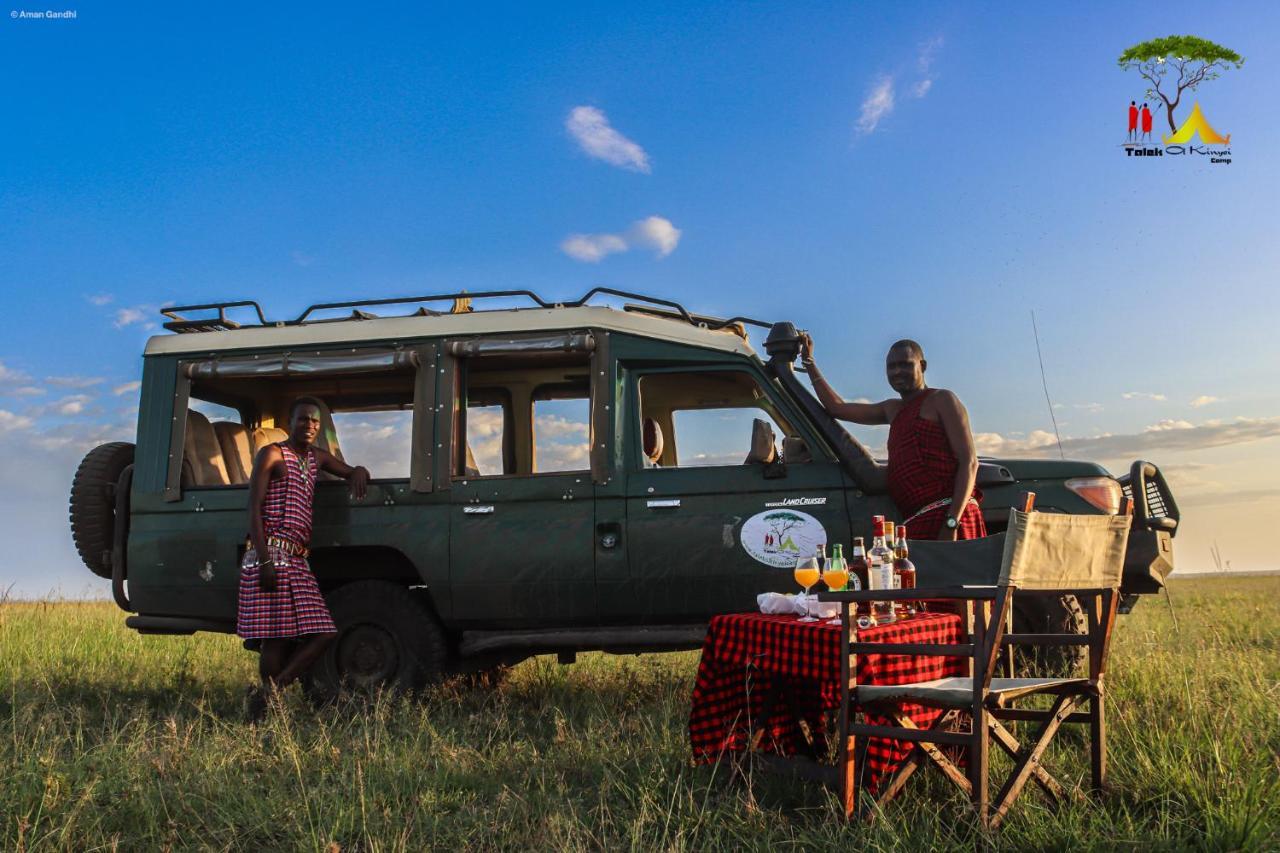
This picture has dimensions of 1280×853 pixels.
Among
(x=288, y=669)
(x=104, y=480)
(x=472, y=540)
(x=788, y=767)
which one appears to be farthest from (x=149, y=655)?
(x=788, y=767)

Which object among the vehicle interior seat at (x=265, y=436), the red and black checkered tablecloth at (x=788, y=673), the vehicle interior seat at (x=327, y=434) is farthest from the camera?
the vehicle interior seat at (x=265, y=436)

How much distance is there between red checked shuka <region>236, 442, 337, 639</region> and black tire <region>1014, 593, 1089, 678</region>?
3895mm

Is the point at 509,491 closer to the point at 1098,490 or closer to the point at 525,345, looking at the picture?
the point at 525,345

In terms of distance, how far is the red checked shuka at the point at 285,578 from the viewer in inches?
245

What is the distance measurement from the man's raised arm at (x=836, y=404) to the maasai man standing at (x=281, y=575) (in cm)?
295

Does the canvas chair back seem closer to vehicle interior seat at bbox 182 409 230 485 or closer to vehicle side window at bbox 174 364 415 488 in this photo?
vehicle side window at bbox 174 364 415 488

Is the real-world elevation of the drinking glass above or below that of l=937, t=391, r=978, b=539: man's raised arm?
below

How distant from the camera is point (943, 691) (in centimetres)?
363

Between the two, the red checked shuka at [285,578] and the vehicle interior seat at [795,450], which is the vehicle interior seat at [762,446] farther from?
the red checked shuka at [285,578]

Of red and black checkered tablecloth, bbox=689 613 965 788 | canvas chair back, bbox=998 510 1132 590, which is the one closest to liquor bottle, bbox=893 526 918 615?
red and black checkered tablecloth, bbox=689 613 965 788

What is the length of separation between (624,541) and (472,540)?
90 cm


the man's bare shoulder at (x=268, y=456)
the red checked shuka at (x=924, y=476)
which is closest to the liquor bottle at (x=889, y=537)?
the red checked shuka at (x=924, y=476)

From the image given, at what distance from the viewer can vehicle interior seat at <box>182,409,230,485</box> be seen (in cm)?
680

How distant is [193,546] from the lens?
6.65m
